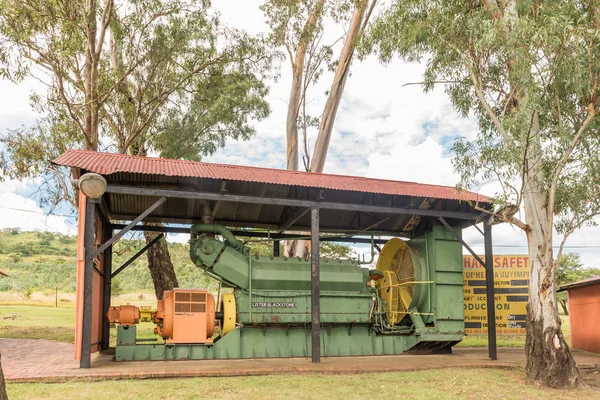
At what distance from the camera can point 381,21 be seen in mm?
14516

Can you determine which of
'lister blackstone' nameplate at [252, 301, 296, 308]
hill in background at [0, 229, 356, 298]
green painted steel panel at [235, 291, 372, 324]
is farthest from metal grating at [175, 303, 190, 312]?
hill in background at [0, 229, 356, 298]

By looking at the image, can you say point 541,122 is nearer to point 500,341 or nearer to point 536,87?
point 536,87

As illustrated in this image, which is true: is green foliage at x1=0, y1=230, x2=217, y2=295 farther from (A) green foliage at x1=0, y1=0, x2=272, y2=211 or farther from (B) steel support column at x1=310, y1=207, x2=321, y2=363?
(B) steel support column at x1=310, y1=207, x2=321, y2=363

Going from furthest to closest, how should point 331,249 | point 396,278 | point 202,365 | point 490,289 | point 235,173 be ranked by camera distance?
point 331,249 → point 396,278 → point 490,289 → point 235,173 → point 202,365

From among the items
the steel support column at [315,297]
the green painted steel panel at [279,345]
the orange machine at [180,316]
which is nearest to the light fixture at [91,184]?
the orange machine at [180,316]

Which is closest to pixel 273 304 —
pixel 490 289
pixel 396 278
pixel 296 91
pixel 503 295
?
pixel 396 278

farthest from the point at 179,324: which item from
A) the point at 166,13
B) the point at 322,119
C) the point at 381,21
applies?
the point at 322,119

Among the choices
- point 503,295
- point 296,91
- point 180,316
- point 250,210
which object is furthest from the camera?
point 296,91

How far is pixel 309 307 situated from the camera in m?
11.3

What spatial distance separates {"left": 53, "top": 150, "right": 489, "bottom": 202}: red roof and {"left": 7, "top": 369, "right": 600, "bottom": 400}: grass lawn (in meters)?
3.34

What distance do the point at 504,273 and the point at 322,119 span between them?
9.24m

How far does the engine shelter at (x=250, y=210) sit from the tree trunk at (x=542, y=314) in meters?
1.07

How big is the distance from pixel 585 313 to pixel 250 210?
30.6ft

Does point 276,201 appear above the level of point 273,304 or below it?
above
